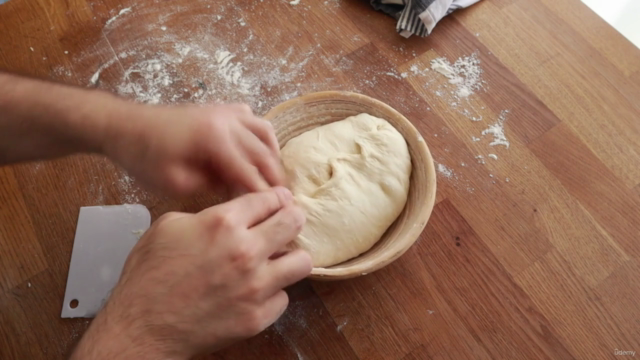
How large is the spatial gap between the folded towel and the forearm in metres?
0.75

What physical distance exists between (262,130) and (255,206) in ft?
0.50

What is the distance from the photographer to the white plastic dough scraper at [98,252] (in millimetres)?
804

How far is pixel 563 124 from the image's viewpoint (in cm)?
99

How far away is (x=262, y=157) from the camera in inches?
25.8

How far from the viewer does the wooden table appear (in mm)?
797

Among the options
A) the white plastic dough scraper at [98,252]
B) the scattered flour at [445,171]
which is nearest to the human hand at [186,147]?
the white plastic dough scraper at [98,252]

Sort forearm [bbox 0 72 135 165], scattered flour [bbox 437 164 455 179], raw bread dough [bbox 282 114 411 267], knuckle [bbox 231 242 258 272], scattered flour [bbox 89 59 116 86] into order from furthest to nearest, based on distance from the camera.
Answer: scattered flour [bbox 89 59 116 86] → scattered flour [bbox 437 164 455 179] → raw bread dough [bbox 282 114 411 267] → forearm [bbox 0 72 135 165] → knuckle [bbox 231 242 258 272]

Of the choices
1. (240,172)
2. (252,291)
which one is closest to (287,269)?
(252,291)

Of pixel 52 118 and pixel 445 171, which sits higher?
pixel 52 118

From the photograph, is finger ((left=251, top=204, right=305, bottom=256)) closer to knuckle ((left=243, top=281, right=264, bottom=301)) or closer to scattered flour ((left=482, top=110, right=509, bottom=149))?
knuckle ((left=243, top=281, right=264, bottom=301))

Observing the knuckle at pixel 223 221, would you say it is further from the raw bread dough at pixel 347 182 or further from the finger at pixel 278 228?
the raw bread dough at pixel 347 182

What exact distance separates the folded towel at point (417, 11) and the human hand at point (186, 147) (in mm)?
636

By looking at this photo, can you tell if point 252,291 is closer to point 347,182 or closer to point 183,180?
point 183,180

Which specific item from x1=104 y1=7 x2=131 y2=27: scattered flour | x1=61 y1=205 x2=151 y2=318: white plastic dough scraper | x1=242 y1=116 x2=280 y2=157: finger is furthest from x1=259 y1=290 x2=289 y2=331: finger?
x1=104 y1=7 x2=131 y2=27: scattered flour
